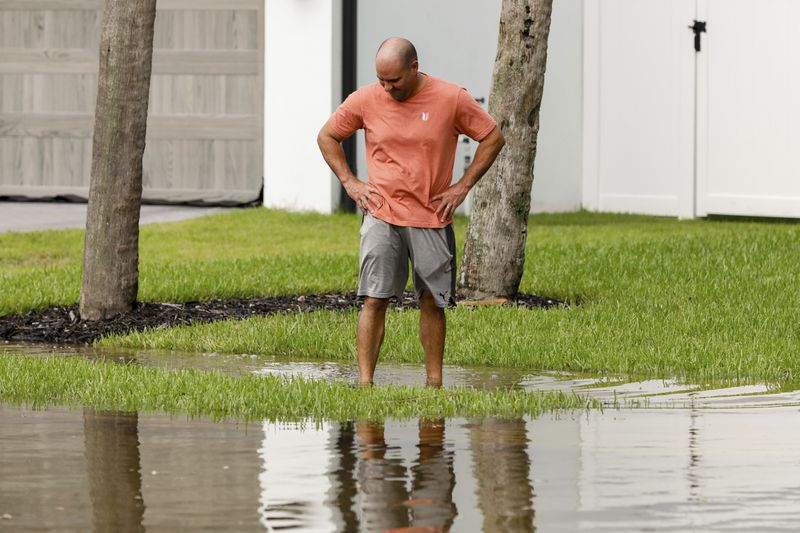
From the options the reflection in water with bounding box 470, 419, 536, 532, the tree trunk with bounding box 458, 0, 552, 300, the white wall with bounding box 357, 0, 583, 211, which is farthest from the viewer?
the white wall with bounding box 357, 0, 583, 211

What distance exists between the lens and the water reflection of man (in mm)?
5402

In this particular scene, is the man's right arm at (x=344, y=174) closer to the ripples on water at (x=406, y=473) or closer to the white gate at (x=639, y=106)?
the ripples on water at (x=406, y=473)

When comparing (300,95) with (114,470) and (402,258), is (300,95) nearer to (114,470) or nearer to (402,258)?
(402,258)

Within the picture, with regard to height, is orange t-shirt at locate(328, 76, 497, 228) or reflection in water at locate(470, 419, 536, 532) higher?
orange t-shirt at locate(328, 76, 497, 228)

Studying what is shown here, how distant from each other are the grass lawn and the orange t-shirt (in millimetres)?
1527

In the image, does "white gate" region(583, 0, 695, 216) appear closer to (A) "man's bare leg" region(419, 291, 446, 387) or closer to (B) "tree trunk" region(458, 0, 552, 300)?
(B) "tree trunk" region(458, 0, 552, 300)

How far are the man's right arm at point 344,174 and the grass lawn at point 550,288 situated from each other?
5.15 ft

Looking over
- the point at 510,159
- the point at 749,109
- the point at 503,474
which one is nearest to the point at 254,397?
the point at 503,474

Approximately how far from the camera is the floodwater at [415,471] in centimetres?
541

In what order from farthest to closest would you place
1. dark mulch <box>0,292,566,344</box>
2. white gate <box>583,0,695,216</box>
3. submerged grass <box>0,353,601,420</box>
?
white gate <box>583,0,695,216</box> → dark mulch <box>0,292,566,344</box> → submerged grass <box>0,353,601,420</box>

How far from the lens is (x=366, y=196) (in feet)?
26.3

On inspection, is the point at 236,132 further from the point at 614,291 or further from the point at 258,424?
the point at 258,424

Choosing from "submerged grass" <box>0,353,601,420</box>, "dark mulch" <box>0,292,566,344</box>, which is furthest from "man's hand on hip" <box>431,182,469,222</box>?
"dark mulch" <box>0,292,566,344</box>

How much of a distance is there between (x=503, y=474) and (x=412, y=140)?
2.23 m
